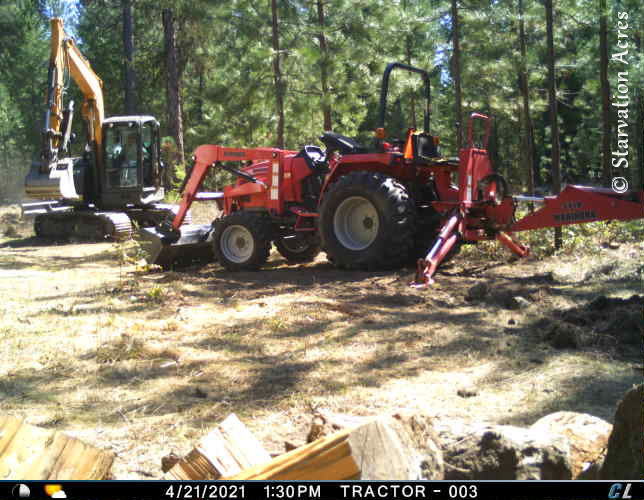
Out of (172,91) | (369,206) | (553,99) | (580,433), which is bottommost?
(580,433)

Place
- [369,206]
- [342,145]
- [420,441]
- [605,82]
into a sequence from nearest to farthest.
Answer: [420,441] → [369,206] → [342,145] → [605,82]

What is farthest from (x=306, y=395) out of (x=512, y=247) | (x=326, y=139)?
(x=326, y=139)

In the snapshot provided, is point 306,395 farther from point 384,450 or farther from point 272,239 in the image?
point 272,239

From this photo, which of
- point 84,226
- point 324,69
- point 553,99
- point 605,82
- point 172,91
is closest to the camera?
point 553,99

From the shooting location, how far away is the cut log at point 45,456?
2.58 metres

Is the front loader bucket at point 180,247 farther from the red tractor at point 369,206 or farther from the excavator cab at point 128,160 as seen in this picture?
the excavator cab at point 128,160

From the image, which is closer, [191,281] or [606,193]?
[606,193]

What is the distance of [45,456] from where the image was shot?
262 centimetres

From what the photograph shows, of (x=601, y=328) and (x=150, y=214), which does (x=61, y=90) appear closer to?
(x=150, y=214)

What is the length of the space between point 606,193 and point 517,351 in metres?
3.05

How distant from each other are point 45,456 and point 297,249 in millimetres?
8054

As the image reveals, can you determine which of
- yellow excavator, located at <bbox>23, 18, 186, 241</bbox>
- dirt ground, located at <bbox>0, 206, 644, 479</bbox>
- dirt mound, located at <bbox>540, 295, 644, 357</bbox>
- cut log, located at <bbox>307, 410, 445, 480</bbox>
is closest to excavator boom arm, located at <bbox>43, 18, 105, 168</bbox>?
yellow excavator, located at <bbox>23, 18, 186, 241</bbox>

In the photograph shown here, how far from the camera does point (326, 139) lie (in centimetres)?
970
